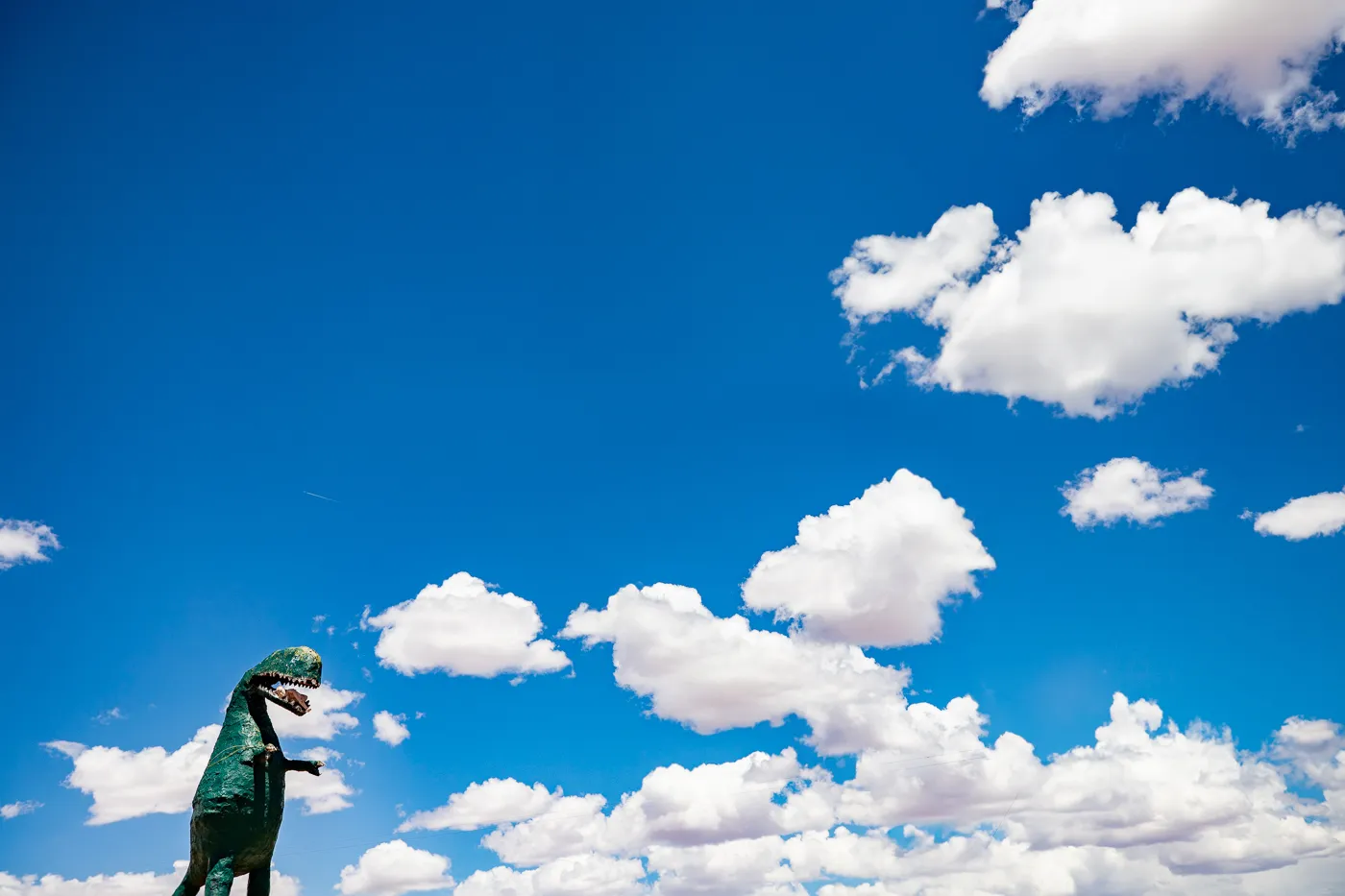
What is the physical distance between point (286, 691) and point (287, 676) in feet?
1.47

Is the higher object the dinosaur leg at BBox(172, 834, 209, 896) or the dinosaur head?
the dinosaur head

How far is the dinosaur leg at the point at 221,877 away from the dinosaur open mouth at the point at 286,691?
3.75 metres

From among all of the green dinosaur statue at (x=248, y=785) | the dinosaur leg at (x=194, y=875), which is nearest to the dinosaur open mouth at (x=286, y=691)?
the green dinosaur statue at (x=248, y=785)

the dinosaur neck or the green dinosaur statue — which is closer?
the green dinosaur statue

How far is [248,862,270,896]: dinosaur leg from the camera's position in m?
26.1

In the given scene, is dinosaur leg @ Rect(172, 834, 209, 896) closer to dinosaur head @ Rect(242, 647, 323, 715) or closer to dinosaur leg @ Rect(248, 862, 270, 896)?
dinosaur leg @ Rect(248, 862, 270, 896)

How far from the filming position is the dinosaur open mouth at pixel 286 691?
2675 cm

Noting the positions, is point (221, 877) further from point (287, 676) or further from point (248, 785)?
point (287, 676)

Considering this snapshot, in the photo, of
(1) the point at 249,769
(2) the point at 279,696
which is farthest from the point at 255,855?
(2) the point at 279,696

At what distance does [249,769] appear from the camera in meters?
25.5

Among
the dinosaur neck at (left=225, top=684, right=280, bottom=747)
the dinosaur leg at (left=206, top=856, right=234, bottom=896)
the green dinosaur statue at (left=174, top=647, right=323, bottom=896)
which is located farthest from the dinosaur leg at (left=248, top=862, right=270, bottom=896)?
the dinosaur neck at (left=225, top=684, right=280, bottom=747)

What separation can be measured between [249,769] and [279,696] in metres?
1.97

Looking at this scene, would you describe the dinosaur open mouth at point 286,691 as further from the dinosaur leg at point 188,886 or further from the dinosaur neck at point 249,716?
the dinosaur leg at point 188,886

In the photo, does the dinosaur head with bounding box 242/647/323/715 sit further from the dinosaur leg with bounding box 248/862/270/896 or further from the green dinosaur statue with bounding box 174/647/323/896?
the dinosaur leg with bounding box 248/862/270/896
